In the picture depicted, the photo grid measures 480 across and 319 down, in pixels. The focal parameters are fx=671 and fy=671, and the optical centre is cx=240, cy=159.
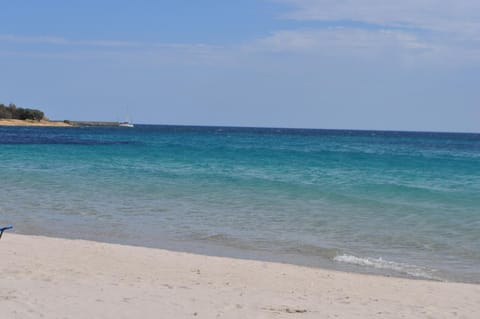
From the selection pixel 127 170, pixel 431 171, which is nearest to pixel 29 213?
pixel 127 170

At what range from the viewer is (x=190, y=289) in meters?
8.73

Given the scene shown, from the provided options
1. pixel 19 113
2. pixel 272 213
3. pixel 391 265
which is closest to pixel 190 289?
pixel 391 265

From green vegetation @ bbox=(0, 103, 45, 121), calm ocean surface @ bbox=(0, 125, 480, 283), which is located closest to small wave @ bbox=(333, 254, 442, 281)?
calm ocean surface @ bbox=(0, 125, 480, 283)

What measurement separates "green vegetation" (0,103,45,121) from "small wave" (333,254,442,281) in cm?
13030

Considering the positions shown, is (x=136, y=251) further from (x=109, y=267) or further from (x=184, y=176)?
(x=184, y=176)

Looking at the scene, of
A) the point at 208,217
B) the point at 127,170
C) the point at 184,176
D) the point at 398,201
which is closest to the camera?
the point at 208,217

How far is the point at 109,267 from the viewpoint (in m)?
10.2

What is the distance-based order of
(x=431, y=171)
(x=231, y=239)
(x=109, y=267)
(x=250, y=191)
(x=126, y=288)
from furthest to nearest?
(x=431, y=171) < (x=250, y=191) < (x=231, y=239) < (x=109, y=267) < (x=126, y=288)

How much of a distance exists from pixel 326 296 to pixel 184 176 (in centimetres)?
1954

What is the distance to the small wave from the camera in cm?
1095

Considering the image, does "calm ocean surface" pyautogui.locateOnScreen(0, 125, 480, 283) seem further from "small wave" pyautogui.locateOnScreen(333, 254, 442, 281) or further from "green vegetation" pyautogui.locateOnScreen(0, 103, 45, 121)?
"green vegetation" pyautogui.locateOnScreen(0, 103, 45, 121)

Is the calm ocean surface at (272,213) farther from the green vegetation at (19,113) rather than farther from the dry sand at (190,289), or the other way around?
the green vegetation at (19,113)

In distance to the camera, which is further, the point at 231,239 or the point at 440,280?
the point at 231,239

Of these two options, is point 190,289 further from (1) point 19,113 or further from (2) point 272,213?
(1) point 19,113
